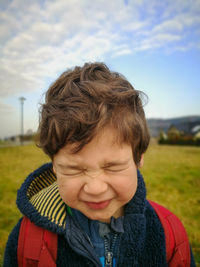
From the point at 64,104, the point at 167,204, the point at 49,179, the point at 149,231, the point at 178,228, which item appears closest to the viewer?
the point at 64,104

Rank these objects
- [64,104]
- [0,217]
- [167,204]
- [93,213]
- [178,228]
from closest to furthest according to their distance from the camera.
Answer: [64,104] < [93,213] < [178,228] < [0,217] < [167,204]

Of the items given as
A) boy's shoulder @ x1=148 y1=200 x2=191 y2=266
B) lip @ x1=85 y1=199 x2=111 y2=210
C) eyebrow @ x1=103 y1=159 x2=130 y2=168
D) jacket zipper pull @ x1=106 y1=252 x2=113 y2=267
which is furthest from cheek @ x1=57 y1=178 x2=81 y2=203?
boy's shoulder @ x1=148 y1=200 x2=191 y2=266

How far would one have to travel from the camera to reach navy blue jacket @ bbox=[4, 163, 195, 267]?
4.69 ft

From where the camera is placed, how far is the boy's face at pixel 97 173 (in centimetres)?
118

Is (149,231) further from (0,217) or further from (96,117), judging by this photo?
(0,217)

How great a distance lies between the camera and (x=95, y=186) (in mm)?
1201

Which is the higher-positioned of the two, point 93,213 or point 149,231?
point 93,213

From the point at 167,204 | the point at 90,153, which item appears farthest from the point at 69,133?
the point at 167,204

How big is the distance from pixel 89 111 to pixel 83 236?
87cm

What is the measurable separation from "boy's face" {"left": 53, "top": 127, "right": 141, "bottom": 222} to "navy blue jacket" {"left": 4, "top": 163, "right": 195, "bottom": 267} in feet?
0.74

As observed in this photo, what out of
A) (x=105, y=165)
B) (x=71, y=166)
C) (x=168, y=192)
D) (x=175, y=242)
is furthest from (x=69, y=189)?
(x=168, y=192)

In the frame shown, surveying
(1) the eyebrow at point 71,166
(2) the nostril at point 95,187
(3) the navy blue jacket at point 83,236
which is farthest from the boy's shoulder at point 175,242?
(1) the eyebrow at point 71,166

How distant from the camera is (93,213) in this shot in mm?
1387

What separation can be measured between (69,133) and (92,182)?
1.03 feet
